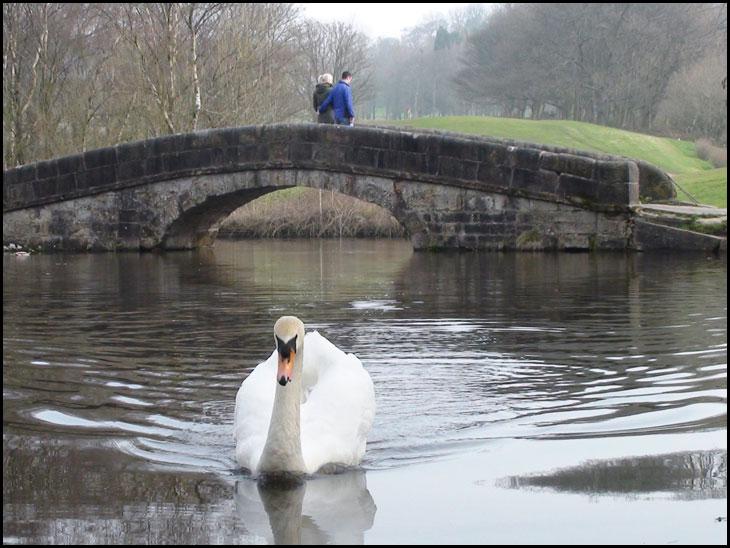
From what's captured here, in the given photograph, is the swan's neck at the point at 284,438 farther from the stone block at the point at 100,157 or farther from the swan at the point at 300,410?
the stone block at the point at 100,157

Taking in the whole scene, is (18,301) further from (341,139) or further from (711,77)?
(711,77)

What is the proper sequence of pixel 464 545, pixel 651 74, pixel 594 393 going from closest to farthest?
pixel 464 545 < pixel 594 393 < pixel 651 74

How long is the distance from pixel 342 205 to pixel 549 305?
528 inches

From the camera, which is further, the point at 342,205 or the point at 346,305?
the point at 342,205

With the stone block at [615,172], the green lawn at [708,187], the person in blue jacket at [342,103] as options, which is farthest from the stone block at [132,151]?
the green lawn at [708,187]

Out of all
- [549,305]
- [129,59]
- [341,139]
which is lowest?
[549,305]

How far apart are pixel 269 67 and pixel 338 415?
24.0 m

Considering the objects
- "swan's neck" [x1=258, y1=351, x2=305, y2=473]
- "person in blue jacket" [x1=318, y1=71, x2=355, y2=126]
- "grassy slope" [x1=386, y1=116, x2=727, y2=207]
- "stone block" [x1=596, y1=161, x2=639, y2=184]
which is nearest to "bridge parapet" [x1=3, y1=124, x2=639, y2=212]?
"stone block" [x1=596, y1=161, x2=639, y2=184]

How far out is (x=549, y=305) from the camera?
10.1 m

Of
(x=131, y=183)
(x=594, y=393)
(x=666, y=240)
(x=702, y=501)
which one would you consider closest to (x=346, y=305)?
(x=594, y=393)

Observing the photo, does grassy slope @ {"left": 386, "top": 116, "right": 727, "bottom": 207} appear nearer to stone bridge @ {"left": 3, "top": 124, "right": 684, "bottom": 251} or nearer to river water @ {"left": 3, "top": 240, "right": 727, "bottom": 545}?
stone bridge @ {"left": 3, "top": 124, "right": 684, "bottom": 251}

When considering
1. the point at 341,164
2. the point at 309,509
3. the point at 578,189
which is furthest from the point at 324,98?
the point at 309,509

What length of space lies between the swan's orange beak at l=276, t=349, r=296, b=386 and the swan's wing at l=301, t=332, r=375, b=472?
0.34 meters

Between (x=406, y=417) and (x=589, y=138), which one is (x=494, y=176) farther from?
(x=589, y=138)
